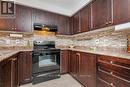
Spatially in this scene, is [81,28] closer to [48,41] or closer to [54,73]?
[48,41]

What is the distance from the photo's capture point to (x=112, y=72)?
1.54m

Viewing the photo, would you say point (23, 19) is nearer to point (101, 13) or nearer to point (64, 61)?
point (64, 61)

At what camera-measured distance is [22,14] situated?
9.59 ft

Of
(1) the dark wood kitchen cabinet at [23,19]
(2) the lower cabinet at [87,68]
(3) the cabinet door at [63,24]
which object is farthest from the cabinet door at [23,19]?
(2) the lower cabinet at [87,68]

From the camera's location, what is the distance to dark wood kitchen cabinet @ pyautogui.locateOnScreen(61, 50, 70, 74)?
11.1 feet

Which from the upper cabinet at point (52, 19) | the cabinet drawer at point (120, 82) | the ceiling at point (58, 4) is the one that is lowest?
the cabinet drawer at point (120, 82)

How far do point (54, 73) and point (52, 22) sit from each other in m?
1.62

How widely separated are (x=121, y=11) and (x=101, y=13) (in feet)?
1.63

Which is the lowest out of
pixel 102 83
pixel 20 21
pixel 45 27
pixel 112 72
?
pixel 102 83

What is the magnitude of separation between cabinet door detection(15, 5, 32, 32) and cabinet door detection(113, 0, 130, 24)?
2235 mm

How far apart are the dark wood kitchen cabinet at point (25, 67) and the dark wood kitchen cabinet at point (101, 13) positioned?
1.80 metres

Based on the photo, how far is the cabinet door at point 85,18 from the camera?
266 cm

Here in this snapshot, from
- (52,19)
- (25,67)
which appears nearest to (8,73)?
(25,67)

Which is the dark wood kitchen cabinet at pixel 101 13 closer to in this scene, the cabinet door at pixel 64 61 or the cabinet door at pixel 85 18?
the cabinet door at pixel 85 18
